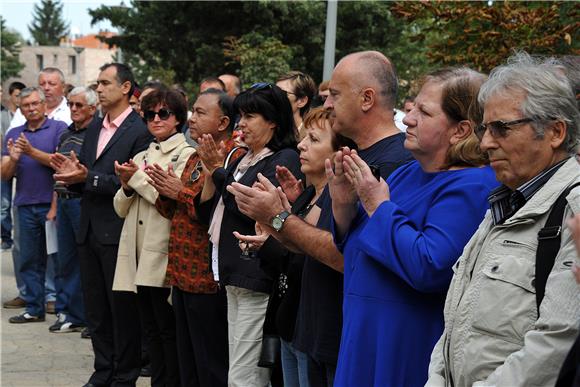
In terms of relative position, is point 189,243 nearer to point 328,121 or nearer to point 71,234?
point 328,121

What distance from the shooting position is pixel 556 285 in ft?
9.98

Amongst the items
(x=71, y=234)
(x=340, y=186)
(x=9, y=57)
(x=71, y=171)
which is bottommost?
(x=9, y=57)

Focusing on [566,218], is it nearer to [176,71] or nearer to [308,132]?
[308,132]

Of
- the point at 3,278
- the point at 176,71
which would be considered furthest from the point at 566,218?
the point at 176,71

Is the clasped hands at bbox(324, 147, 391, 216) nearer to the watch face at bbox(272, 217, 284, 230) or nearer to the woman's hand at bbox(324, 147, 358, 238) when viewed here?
the woman's hand at bbox(324, 147, 358, 238)

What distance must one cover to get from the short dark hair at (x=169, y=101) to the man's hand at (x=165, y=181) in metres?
0.80

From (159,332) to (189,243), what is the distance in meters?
0.92

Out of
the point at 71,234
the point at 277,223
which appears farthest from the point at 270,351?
the point at 71,234

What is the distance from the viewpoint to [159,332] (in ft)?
23.9

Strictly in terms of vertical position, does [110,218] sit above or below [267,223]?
below

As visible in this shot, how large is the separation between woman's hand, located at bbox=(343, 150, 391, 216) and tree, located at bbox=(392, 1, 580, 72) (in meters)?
4.35

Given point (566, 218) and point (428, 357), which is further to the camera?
point (428, 357)

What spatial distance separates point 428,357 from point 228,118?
347 cm

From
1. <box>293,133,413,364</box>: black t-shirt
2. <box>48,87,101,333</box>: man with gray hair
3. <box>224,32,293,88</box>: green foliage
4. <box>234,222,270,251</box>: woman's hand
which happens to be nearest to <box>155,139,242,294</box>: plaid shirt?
<box>234,222,270,251</box>: woman's hand
